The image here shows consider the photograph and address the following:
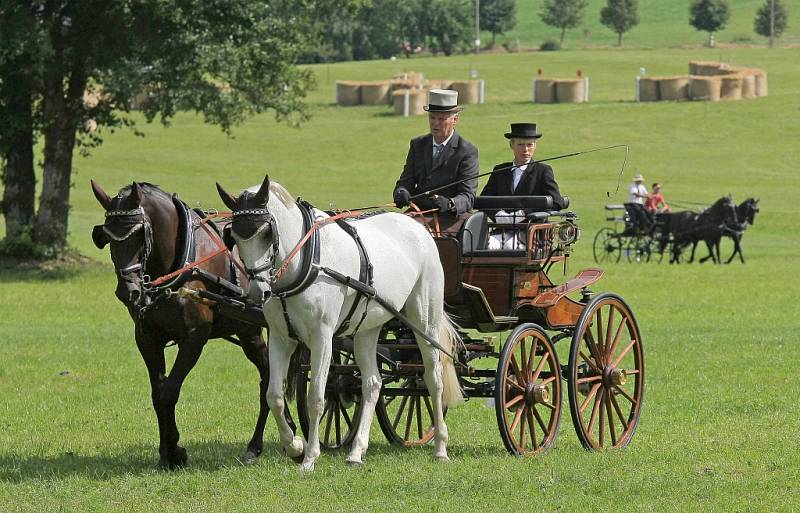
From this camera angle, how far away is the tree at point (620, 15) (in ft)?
386

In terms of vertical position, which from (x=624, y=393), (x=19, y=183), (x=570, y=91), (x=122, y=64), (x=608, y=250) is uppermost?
(x=122, y=64)

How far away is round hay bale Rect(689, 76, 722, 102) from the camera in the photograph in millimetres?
68188

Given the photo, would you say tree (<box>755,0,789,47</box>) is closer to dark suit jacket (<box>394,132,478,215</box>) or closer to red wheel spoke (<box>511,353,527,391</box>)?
dark suit jacket (<box>394,132,478,215</box>)

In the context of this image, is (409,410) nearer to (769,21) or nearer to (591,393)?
(591,393)

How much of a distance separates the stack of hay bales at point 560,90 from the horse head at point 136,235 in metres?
→ 62.7

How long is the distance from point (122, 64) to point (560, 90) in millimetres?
47862

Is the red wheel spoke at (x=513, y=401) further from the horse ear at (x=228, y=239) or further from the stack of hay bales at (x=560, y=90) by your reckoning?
the stack of hay bales at (x=560, y=90)

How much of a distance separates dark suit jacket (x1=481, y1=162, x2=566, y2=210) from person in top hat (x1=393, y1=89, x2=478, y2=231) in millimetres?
516

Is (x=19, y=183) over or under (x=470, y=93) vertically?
over

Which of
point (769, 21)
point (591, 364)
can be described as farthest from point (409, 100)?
point (769, 21)

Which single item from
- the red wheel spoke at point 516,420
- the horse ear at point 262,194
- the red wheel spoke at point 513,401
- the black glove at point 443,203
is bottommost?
the red wheel spoke at point 516,420

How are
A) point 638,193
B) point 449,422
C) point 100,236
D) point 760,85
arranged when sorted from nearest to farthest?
1. point 100,236
2. point 449,422
3. point 638,193
4. point 760,85

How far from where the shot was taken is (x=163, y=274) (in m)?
9.04

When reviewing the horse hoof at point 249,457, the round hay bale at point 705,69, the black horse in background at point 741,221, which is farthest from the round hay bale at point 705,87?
the horse hoof at point 249,457
